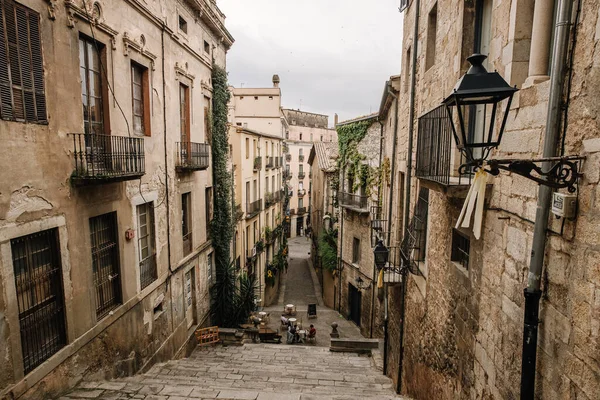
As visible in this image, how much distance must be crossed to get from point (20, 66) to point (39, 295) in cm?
348

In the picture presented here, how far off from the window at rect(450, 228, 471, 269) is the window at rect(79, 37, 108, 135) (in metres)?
6.83

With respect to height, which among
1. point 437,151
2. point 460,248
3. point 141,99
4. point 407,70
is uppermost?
point 407,70

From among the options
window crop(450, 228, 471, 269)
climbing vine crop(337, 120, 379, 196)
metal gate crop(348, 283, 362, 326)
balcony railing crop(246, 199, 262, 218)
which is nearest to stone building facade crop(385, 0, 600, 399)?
window crop(450, 228, 471, 269)

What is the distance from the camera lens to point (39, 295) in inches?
233

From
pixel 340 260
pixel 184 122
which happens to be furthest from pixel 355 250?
pixel 184 122

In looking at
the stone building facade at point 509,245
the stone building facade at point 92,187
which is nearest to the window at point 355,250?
the stone building facade at point 92,187

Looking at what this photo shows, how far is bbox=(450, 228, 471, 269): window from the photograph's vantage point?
18.5 ft

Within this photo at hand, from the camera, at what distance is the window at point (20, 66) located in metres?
5.12

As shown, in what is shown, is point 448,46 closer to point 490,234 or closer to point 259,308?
point 490,234

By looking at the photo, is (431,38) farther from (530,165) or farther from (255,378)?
(255,378)

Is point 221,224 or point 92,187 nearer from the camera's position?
point 92,187

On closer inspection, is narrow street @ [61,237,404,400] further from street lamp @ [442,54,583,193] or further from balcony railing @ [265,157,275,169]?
balcony railing @ [265,157,275,169]

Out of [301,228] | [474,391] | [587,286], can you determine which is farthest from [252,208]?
[301,228]

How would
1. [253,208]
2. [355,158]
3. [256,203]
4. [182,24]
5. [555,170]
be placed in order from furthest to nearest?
[256,203] < [253,208] < [355,158] < [182,24] < [555,170]
